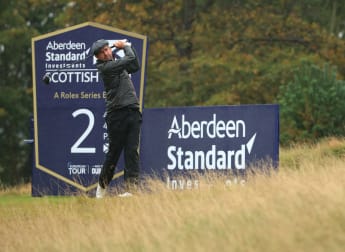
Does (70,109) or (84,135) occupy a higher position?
(70,109)

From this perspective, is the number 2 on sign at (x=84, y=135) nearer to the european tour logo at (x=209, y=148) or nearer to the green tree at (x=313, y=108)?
the european tour logo at (x=209, y=148)

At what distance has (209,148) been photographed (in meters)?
14.2

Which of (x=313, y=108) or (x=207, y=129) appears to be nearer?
(x=207, y=129)

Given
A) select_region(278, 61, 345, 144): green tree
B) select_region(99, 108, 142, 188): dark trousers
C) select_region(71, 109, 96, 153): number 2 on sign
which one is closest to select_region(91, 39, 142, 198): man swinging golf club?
select_region(99, 108, 142, 188): dark trousers

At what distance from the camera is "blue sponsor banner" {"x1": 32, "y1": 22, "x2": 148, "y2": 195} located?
1498cm

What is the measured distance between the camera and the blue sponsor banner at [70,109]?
1498cm

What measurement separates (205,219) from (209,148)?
184 inches

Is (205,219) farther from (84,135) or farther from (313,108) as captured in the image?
(313,108)

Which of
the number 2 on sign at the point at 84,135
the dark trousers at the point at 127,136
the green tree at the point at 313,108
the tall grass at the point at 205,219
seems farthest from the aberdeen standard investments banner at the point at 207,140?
the green tree at the point at 313,108

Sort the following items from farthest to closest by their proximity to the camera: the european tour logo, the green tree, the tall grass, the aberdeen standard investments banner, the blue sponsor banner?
the green tree < the blue sponsor banner < the european tour logo < the aberdeen standard investments banner < the tall grass

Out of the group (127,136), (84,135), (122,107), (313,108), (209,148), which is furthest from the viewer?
(313,108)

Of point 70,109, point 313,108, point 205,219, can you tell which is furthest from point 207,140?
point 313,108

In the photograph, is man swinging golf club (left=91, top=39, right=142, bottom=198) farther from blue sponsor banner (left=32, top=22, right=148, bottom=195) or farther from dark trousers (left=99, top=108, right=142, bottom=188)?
blue sponsor banner (left=32, top=22, right=148, bottom=195)

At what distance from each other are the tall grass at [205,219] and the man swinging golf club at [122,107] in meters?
0.45
